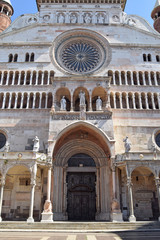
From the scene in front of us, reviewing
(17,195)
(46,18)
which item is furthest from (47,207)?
(46,18)

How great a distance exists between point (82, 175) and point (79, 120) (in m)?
5.26

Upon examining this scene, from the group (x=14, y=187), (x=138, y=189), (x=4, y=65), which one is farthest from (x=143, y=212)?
(x=4, y=65)

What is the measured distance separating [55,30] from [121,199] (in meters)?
18.9

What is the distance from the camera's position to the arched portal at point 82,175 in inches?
759

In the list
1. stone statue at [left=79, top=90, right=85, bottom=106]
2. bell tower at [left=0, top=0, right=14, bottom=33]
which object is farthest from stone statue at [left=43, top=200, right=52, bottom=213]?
bell tower at [left=0, top=0, right=14, bottom=33]

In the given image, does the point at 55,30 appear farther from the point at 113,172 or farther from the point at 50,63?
the point at 113,172

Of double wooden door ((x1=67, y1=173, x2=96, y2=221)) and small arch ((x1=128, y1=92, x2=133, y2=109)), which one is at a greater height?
small arch ((x1=128, y1=92, x2=133, y2=109))

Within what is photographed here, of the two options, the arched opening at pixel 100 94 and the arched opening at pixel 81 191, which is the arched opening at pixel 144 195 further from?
the arched opening at pixel 100 94

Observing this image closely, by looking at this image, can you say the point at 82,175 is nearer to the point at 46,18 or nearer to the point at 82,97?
the point at 82,97

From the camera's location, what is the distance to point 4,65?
23281 millimetres

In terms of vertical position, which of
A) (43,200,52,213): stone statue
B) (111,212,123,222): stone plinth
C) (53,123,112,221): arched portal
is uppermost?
(53,123,112,221): arched portal

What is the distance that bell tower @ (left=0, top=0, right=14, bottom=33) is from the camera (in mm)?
29422

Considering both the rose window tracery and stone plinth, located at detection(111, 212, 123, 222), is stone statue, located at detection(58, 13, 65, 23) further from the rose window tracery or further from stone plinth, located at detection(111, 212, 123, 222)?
stone plinth, located at detection(111, 212, 123, 222)

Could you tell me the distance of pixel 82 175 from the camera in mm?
21000
